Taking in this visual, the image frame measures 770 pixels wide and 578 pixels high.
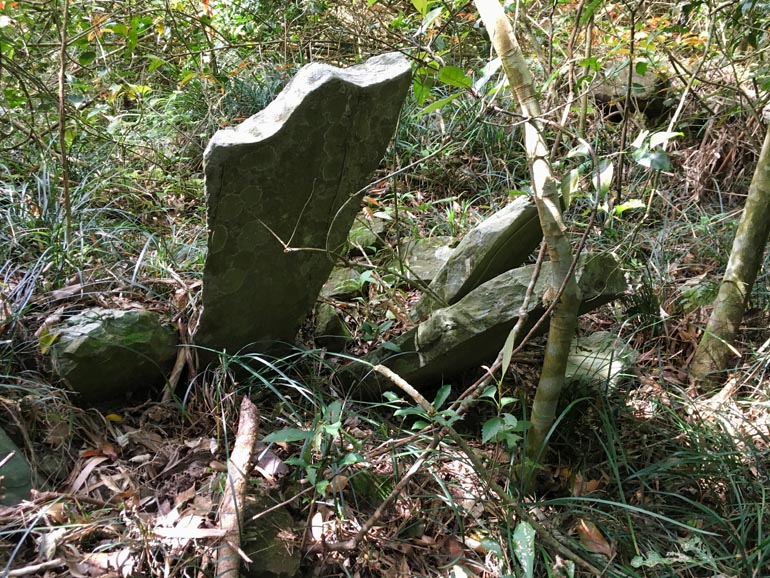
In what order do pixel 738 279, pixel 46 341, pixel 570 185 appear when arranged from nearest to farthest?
pixel 570 185 → pixel 46 341 → pixel 738 279

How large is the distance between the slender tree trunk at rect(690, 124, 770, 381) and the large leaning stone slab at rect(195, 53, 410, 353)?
164cm

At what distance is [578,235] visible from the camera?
344 centimetres

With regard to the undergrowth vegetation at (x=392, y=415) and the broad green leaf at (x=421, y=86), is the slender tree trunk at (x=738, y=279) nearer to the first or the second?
the undergrowth vegetation at (x=392, y=415)

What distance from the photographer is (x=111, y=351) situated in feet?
7.03

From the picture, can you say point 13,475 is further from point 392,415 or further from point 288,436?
point 392,415

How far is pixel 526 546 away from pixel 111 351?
156 centimetres

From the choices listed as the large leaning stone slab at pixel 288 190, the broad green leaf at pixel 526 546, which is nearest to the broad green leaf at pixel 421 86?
the large leaning stone slab at pixel 288 190

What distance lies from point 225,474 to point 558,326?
1.20 m

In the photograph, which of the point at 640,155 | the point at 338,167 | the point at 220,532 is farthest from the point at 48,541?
the point at 640,155

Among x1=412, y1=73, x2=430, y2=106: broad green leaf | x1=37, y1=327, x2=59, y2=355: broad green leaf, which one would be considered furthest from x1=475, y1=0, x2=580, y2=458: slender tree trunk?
x1=37, y1=327, x2=59, y2=355: broad green leaf

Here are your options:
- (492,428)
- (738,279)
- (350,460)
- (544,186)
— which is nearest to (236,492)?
(350,460)

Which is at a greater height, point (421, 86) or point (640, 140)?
point (421, 86)

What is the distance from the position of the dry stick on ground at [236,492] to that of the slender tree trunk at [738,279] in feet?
6.97

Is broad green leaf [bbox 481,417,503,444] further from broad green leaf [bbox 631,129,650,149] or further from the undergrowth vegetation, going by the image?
broad green leaf [bbox 631,129,650,149]
